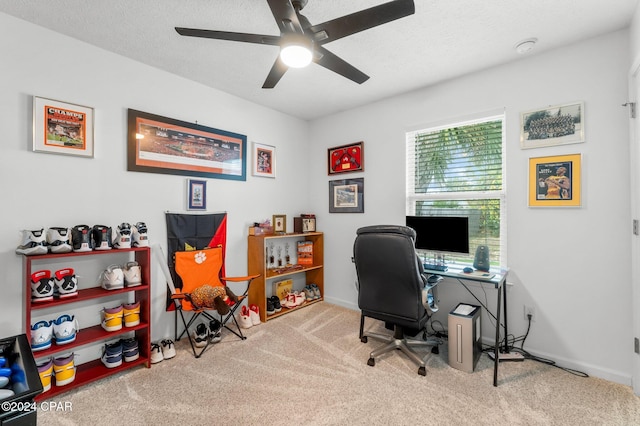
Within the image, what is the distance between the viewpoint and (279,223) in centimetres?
373

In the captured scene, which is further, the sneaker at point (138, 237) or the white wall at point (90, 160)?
the sneaker at point (138, 237)

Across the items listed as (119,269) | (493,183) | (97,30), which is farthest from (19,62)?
(493,183)

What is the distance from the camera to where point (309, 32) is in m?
1.66

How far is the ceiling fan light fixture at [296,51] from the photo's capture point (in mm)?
1636

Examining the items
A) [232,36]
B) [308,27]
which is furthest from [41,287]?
[308,27]

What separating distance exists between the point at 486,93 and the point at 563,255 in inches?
62.3

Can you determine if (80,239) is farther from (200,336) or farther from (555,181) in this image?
(555,181)

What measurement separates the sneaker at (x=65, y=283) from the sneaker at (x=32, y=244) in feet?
0.70

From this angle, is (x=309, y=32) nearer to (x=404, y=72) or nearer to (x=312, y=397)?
(x=404, y=72)

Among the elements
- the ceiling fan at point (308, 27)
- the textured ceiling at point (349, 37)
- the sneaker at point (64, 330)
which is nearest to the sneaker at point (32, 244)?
the sneaker at point (64, 330)

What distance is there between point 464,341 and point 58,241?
3.05m

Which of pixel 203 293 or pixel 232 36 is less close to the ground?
pixel 232 36

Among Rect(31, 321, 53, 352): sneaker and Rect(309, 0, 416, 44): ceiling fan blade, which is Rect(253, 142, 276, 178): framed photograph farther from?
Rect(31, 321, 53, 352): sneaker

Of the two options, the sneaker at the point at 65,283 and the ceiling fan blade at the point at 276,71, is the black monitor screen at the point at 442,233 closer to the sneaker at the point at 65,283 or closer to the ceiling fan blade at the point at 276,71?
the ceiling fan blade at the point at 276,71
